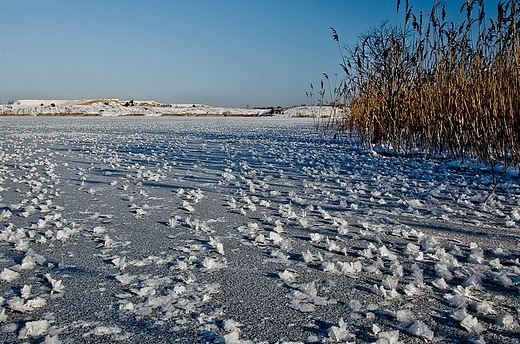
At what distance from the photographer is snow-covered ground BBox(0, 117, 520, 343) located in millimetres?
1365

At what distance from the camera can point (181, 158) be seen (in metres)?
6.84

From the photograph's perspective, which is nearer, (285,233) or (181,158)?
(285,233)

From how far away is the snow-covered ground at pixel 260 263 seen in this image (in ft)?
4.48

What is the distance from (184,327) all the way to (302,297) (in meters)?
0.51

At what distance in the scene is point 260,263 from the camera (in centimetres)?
198

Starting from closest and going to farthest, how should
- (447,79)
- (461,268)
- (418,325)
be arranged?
1. (418,325)
2. (461,268)
3. (447,79)

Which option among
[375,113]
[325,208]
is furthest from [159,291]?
[375,113]

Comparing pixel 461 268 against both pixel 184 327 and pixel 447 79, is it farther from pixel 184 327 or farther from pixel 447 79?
pixel 447 79

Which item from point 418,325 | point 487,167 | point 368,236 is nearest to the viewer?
point 418,325

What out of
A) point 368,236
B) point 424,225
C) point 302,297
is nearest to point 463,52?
point 424,225

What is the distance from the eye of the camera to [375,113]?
7777mm

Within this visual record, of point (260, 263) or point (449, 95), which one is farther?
point (449, 95)

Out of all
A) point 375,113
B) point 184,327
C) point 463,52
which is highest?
point 463,52

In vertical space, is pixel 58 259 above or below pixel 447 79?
below
